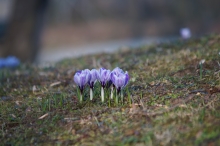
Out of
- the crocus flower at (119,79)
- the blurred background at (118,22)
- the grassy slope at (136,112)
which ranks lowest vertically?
the grassy slope at (136,112)

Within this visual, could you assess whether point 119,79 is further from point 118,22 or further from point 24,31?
point 118,22

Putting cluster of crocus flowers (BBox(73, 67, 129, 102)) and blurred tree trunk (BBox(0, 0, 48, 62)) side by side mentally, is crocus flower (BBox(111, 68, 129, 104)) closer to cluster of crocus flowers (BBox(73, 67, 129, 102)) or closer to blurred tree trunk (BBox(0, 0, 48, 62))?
cluster of crocus flowers (BBox(73, 67, 129, 102))

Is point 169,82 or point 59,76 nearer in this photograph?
point 169,82

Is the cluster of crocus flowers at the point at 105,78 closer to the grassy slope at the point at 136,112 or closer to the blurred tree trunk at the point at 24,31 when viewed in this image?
the grassy slope at the point at 136,112

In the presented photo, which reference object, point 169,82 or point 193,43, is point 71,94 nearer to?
point 169,82

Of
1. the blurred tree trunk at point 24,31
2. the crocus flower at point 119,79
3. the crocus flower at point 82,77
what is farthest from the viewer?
the blurred tree trunk at point 24,31

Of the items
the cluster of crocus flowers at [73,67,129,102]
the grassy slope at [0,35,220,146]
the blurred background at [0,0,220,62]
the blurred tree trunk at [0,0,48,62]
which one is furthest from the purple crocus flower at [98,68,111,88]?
the blurred background at [0,0,220,62]

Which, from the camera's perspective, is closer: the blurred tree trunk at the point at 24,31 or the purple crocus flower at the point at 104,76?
the purple crocus flower at the point at 104,76

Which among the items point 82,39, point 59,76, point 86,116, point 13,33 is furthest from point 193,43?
point 82,39

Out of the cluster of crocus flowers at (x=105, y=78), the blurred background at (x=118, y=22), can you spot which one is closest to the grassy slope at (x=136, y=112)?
the cluster of crocus flowers at (x=105, y=78)
